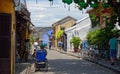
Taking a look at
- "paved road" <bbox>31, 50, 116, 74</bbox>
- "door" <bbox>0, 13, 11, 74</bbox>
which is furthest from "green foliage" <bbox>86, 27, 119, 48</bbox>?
"door" <bbox>0, 13, 11, 74</bbox>

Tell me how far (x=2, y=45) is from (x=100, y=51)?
72.6 feet

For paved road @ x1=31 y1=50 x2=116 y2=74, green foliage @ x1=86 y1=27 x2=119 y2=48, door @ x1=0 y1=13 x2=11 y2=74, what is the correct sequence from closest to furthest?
door @ x1=0 y1=13 x2=11 y2=74 < paved road @ x1=31 y1=50 x2=116 y2=74 < green foliage @ x1=86 y1=27 x2=119 y2=48

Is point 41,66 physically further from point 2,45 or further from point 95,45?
point 95,45

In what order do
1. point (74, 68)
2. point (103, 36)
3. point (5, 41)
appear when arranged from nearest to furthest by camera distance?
point (5, 41) < point (74, 68) < point (103, 36)

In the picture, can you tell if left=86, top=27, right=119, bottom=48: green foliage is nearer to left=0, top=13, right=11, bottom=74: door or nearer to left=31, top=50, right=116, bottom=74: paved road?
left=31, top=50, right=116, bottom=74: paved road

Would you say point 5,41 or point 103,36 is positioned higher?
point 103,36

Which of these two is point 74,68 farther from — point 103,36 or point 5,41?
point 5,41

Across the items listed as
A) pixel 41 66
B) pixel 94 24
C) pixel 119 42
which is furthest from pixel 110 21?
pixel 94 24

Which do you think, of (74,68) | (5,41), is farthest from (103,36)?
(5,41)

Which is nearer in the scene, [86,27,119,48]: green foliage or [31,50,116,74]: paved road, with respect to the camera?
[31,50,116,74]: paved road

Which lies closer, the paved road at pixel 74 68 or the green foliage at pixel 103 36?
the paved road at pixel 74 68

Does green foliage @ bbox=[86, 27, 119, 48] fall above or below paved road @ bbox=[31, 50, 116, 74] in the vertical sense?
above

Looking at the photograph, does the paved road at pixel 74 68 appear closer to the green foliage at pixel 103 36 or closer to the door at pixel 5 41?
the green foliage at pixel 103 36

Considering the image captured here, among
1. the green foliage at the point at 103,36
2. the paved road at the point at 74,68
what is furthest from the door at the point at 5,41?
the green foliage at the point at 103,36
